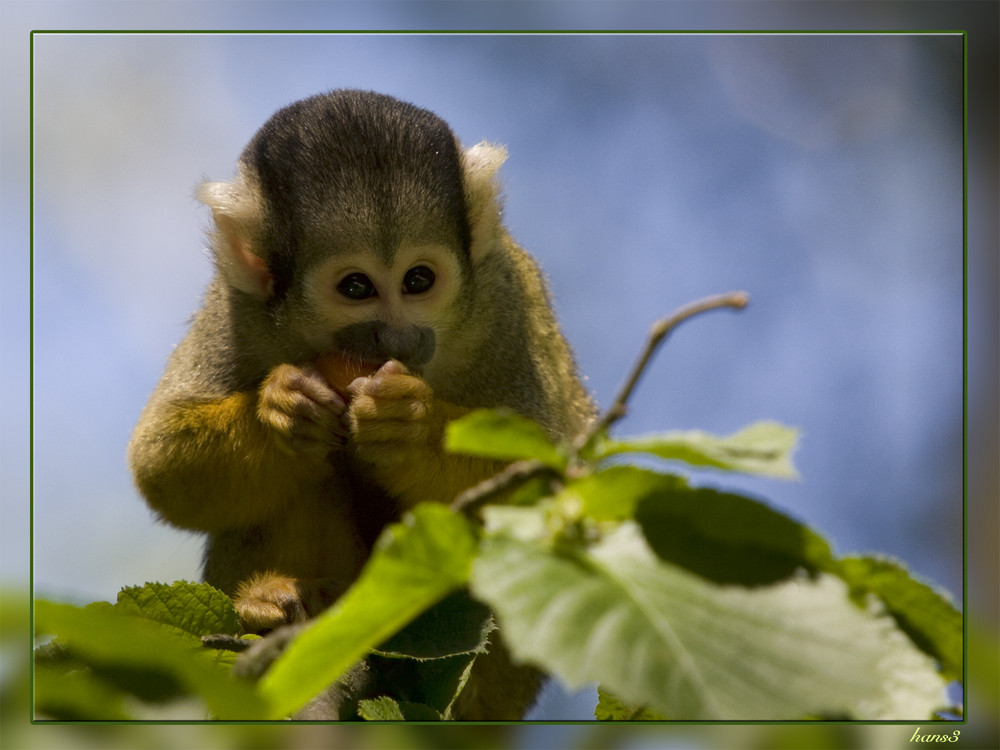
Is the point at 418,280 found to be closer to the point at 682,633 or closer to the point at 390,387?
the point at 390,387

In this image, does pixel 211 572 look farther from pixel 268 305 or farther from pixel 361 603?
pixel 361 603

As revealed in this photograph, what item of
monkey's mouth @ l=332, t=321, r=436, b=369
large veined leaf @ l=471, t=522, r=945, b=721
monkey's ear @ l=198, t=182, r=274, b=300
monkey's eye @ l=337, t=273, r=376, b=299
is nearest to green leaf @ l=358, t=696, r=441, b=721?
large veined leaf @ l=471, t=522, r=945, b=721

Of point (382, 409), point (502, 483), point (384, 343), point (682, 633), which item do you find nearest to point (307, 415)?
point (382, 409)

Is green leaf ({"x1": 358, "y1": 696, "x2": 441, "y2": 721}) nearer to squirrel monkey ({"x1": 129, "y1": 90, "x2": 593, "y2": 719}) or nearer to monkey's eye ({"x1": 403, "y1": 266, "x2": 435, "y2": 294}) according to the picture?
squirrel monkey ({"x1": 129, "y1": 90, "x2": 593, "y2": 719})

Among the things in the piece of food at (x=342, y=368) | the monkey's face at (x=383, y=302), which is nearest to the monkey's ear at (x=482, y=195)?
the monkey's face at (x=383, y=302)

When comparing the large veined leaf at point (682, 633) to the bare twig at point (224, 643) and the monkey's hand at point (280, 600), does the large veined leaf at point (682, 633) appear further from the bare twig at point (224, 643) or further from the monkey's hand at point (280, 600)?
the monkey's hand at point (280, 600)
